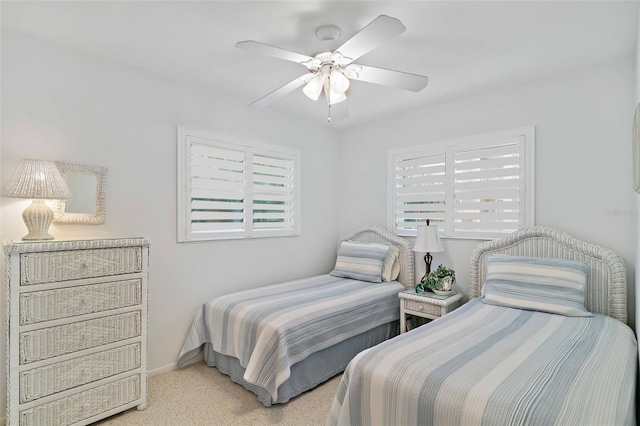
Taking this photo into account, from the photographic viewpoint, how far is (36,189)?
1959 mm

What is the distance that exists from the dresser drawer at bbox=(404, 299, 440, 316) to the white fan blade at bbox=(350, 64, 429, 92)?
71.8 inches

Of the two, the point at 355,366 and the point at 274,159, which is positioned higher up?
the point at 274,159

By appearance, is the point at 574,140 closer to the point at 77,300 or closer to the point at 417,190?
the point at 417,190

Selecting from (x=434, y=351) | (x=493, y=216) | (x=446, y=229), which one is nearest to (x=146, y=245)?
(x=434, y=351)

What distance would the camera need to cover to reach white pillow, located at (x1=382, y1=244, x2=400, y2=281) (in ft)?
11.4

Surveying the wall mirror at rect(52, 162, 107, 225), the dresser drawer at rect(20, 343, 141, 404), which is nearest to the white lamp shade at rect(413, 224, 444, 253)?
the dresser drawer at rect(20, 343, 141, 404)

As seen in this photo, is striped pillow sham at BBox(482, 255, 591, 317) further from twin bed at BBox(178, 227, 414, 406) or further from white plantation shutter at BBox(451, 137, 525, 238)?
twin bed at BBox(178, 227, 414, 406)

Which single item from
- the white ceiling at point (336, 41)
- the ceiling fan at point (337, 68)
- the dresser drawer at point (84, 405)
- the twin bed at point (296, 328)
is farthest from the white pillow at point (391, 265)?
the dresser drawer at point (84, 405)

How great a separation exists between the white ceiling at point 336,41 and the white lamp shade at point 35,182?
868 mm

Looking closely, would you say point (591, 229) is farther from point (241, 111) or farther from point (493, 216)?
point (241, 111)

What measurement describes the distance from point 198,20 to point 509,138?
262cm

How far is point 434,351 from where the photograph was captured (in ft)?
5.52

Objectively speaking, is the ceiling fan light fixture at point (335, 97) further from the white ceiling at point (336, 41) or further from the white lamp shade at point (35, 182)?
the white lamp shade at point (35, 182)

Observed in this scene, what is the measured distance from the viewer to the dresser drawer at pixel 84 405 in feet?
6.11
